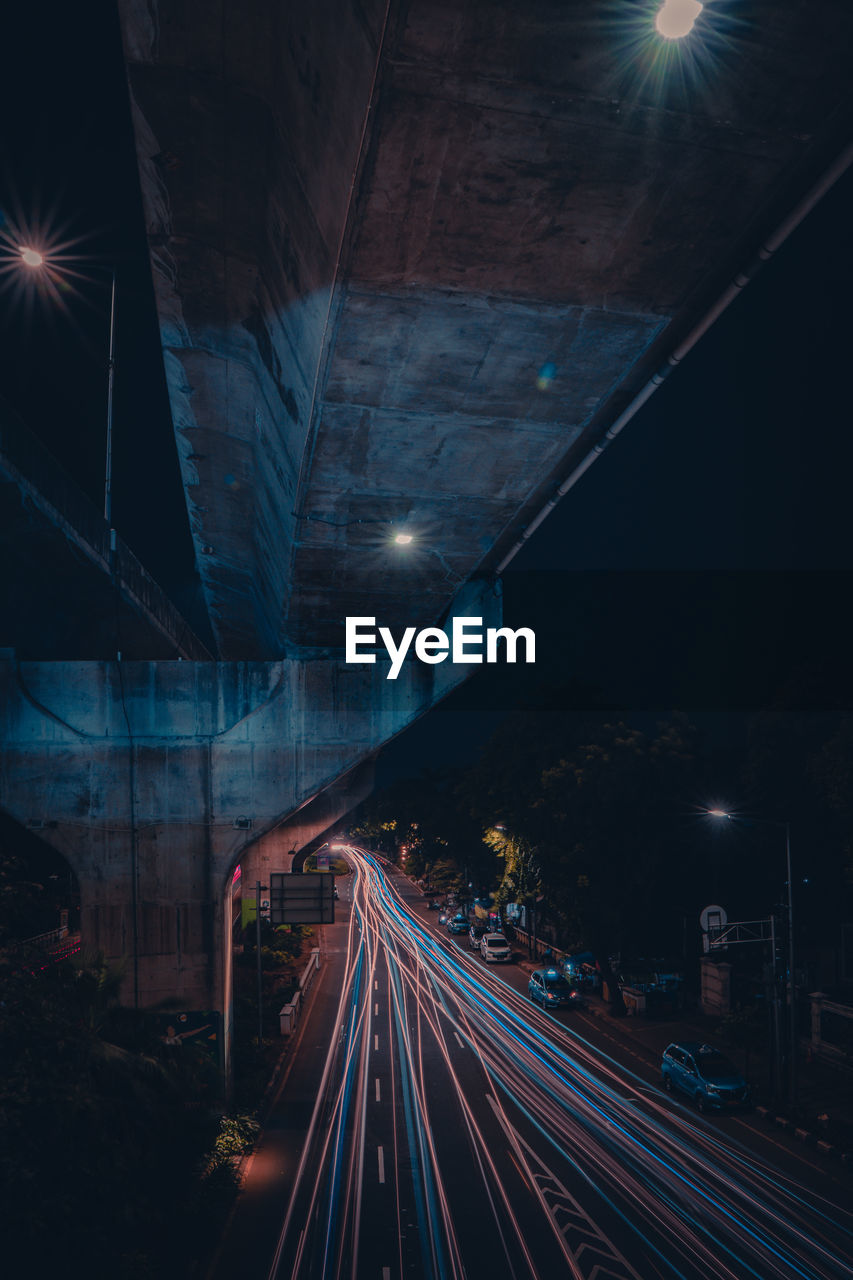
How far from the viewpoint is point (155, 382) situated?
15328 mm

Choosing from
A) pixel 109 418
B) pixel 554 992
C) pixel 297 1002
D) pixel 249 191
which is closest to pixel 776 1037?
pixel 554 992

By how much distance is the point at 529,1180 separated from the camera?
17.7 metres

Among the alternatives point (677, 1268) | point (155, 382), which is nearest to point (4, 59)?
point (155, 382)

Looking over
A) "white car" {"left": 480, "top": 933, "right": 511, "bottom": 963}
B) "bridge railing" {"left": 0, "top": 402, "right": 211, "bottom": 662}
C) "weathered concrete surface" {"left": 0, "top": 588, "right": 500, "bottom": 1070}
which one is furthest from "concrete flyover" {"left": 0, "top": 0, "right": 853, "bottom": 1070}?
"white car" {"left": 480, "top": 933, "right": 511, "bottom": 963}

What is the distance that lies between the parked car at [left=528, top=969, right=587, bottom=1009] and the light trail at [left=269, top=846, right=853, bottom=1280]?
217 inches

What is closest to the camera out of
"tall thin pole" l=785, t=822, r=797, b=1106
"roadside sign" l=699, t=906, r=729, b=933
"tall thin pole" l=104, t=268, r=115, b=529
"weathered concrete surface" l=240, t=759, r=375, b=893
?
"tall thin pole" l=104, t=268, r=115, b=529

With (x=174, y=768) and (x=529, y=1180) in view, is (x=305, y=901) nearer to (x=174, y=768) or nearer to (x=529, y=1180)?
(x=174, y=768)

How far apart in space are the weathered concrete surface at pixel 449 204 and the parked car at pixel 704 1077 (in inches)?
→ 787

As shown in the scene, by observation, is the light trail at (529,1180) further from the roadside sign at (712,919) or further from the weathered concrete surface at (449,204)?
the weathered concrete surface at (449,204)

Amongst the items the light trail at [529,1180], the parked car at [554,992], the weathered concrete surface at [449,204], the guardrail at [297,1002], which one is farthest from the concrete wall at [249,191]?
the parked car at [554,992]

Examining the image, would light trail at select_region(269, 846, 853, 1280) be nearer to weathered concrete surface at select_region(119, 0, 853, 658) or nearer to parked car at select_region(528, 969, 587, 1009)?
parked car at select_region(528, 969, 587, 1009)

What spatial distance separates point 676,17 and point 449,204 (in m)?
1.98

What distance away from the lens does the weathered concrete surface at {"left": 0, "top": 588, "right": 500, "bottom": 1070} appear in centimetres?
1873

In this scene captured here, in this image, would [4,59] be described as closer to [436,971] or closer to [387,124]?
[387,124]
